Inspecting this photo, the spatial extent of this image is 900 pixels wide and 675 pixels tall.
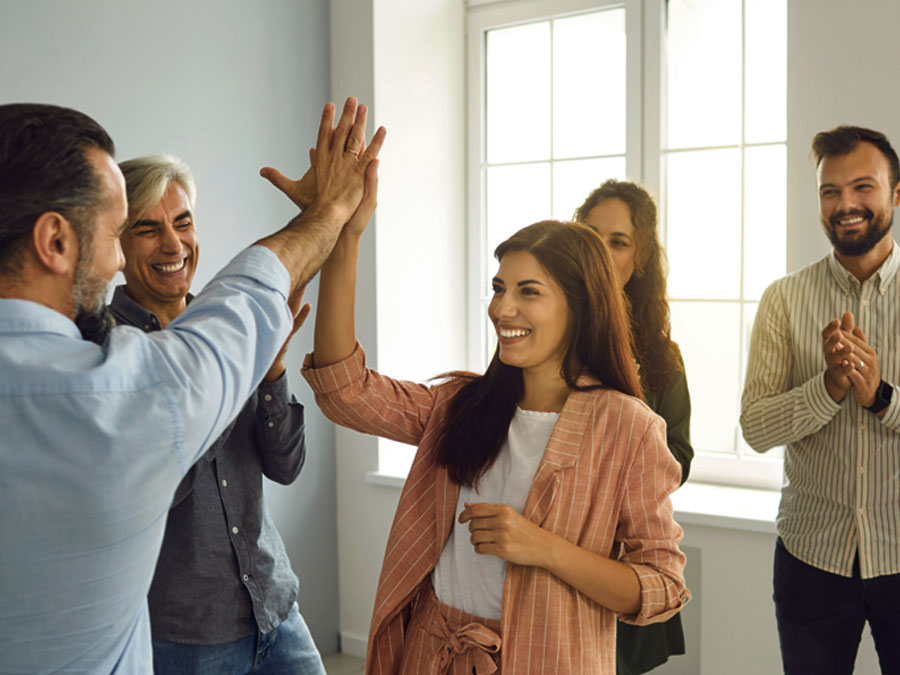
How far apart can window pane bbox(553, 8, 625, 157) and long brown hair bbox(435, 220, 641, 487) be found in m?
2.06

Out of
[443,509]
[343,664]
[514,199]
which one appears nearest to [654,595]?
[443,509]

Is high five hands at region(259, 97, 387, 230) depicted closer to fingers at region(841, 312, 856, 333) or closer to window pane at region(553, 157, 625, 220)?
fingers at region(841, 312, 856, 333)

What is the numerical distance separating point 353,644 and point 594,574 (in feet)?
8.13

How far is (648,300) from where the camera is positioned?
2207 mm

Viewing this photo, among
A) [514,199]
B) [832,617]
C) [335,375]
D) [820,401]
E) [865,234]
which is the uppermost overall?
[514,199]

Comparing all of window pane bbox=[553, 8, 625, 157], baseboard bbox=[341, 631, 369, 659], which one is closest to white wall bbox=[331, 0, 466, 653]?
baseboard bbox=[341, 631, 369, 659]

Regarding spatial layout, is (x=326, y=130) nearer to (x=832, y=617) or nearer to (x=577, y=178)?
(x=832, y=617)

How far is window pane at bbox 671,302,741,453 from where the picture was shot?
3.23 m

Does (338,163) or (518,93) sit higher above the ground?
(518,93)

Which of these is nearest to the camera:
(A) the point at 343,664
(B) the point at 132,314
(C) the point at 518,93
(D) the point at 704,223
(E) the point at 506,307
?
(E) the point at 506,307

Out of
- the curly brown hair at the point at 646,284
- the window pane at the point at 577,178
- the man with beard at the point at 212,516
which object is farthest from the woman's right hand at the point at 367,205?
the window pane at the point at 577,178

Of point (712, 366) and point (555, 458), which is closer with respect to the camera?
point (555, 458)

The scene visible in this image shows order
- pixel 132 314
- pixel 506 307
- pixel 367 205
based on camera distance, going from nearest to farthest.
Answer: pixel 367 205
pixel 506 307
pixel 132 314

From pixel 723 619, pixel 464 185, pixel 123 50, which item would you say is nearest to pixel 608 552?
pixel 723 619
